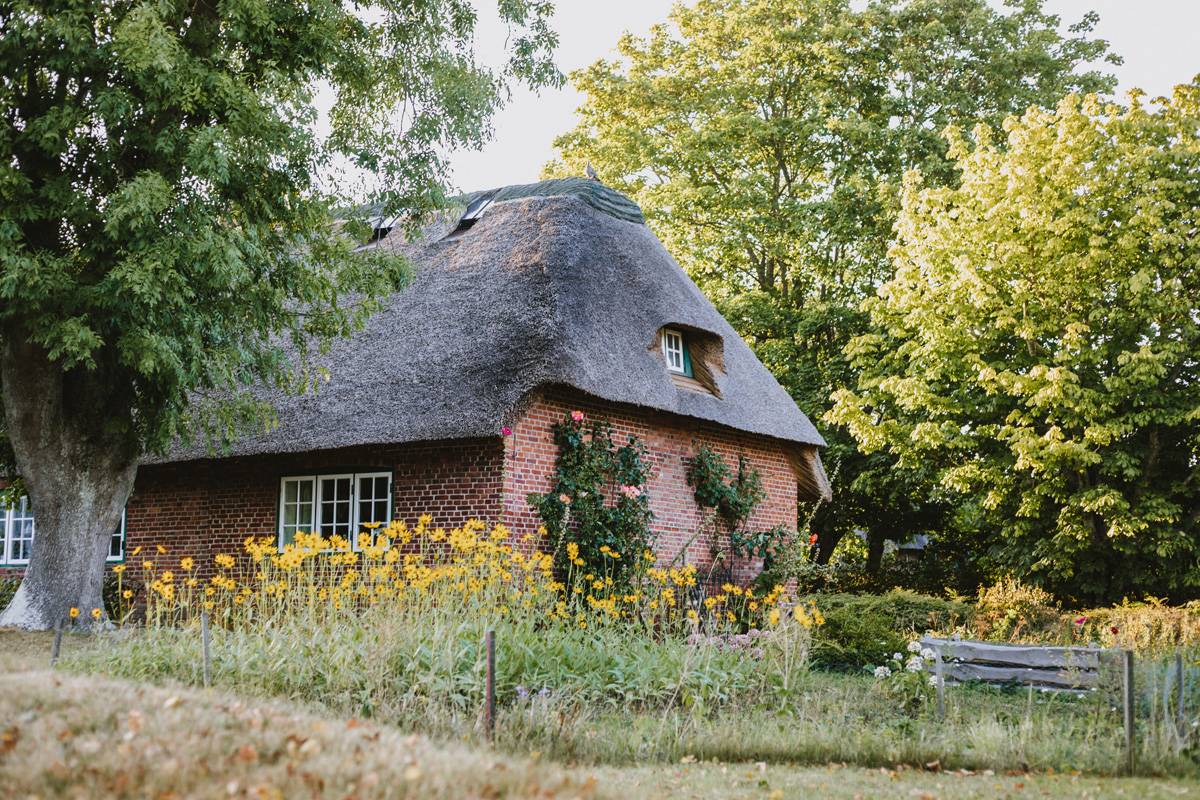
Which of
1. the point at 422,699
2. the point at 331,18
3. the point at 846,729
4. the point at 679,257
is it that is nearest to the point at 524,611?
the point at 422,699

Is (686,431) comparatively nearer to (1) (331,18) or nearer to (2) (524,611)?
(2) (524,611)

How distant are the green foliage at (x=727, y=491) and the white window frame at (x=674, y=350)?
112 centimetres

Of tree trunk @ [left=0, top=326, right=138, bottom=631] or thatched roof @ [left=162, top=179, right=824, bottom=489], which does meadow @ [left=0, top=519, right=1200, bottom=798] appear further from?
thatched roof @ [left=162, top=179, right=824, bottom=489]

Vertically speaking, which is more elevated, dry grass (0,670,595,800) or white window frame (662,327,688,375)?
white window frame (662,327,688,375)

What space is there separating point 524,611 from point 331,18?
269 inches

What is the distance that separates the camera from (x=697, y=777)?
5445 millimetres

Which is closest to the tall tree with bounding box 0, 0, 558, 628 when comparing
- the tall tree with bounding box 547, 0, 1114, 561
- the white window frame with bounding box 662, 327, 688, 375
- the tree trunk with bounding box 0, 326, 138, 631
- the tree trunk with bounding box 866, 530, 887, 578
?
the tree trunk with bounding box 0, 326, 138, 631

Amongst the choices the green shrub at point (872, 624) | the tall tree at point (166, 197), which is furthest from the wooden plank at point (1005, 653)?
the tall tree at point (166, 197)

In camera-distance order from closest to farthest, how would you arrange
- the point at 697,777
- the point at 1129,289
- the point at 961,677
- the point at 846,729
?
the point at 697,777 → the point at 846,729 → the point at 961,677 → the point at 1129,289

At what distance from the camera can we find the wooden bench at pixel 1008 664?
8422 mm

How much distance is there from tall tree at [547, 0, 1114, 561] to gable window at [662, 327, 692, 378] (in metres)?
6.52

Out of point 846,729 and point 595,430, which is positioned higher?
point 595,430

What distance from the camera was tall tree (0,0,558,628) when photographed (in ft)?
28.8

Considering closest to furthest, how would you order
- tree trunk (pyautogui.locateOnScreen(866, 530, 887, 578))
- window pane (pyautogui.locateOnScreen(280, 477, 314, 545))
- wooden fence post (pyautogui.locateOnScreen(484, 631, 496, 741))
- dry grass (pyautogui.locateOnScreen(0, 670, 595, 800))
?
dry grass (pyautogui.locateOnScreen(0, 670, 595, 800)) → wooden fence post (pyautogui.locateOnScreen(484, 631, 496, 741)) → window pane (pyautogui.locateOnScreen(280, 477, 314, 545)) → tree trunk (pyautogui.locateOnScreen(866, 530, 887, 578))
